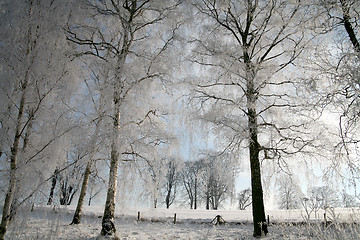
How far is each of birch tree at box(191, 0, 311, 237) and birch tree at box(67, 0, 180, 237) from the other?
172cm

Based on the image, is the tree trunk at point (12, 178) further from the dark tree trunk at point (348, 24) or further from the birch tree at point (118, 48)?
the dark tree trunk at point (348, 24)

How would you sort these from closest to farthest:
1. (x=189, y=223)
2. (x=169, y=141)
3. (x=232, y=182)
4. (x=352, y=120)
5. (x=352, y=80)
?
(x=352, y=80) < (x=352, y=120) < (x=232, y=182) < (x=169, y=141) < (x=189, y=223)

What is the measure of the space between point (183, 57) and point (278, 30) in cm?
360

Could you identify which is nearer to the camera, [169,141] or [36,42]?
[36,42]

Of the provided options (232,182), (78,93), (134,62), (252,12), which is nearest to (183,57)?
(134,62)

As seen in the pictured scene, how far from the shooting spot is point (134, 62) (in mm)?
7410

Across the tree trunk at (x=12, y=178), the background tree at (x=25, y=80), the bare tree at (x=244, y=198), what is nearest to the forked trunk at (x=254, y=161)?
the background tree at (x=25, y=80)

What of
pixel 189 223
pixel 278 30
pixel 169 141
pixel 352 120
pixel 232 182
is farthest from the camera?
pixel 189 223

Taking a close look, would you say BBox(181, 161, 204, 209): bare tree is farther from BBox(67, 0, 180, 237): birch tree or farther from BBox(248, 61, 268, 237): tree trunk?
BBox(67, 0, 180, 237): birch tree

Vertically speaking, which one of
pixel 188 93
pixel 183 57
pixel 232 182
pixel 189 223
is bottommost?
pixel 189 223

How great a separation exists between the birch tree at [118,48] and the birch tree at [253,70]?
1716 millimetres

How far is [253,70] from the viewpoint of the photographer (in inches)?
280

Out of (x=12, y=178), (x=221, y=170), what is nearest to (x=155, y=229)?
(x=221, y=170)

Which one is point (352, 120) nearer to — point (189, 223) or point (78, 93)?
point (78, 93)
